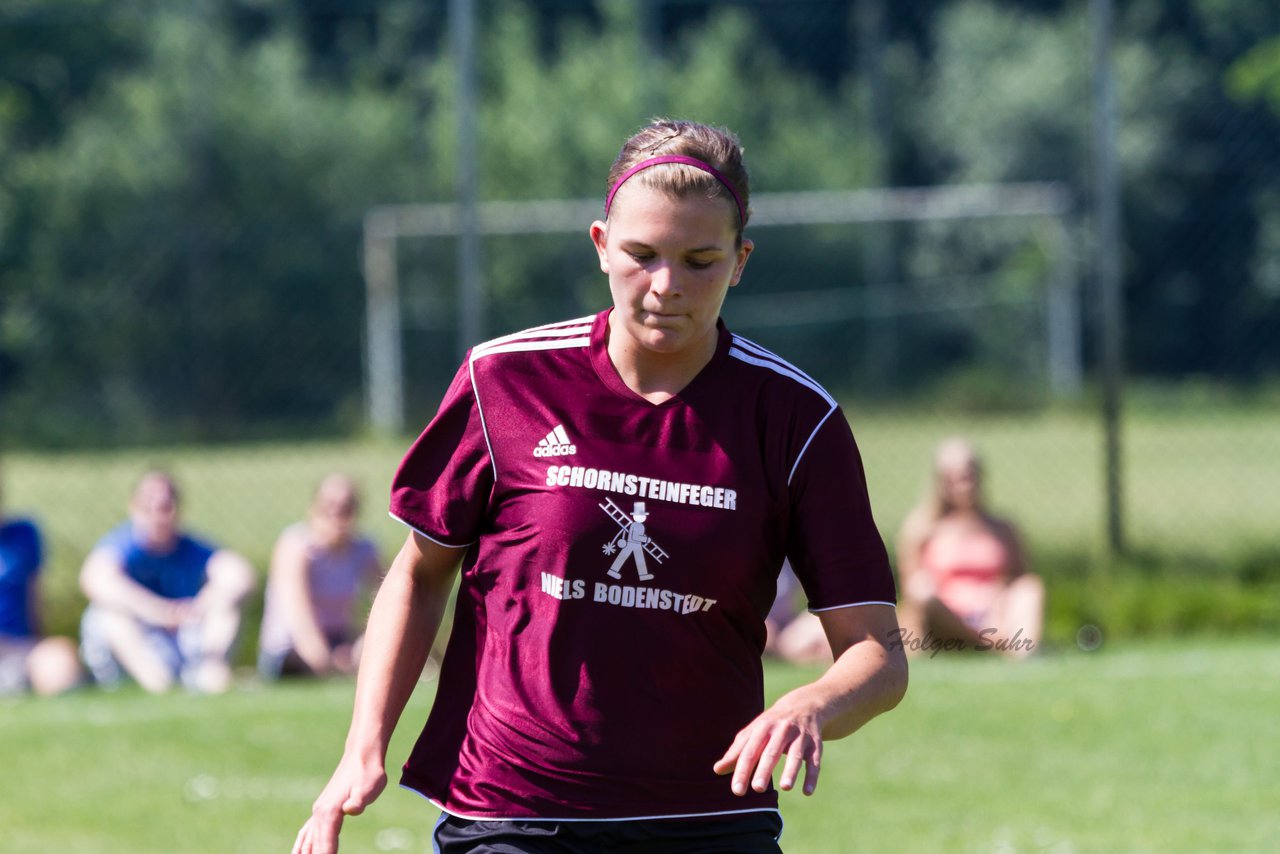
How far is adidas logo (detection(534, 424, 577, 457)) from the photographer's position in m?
2.69

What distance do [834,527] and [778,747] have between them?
1.50 feet

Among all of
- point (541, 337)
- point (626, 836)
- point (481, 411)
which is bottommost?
point (626, 836)

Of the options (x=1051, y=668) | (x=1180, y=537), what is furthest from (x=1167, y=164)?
(x=1051, y=668)

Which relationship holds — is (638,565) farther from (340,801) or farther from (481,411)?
(340,801)

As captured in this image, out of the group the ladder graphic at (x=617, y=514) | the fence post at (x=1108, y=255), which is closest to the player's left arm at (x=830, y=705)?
the ladder graphic at (x=617, y=514)

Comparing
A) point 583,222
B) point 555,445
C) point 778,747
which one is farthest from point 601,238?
point 583,222

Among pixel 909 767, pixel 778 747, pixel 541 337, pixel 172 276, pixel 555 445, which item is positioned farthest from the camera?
pixel 172 276

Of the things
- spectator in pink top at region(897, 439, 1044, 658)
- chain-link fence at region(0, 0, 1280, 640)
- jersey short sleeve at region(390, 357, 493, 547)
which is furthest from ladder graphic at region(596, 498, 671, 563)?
chain-link fence at region(0, 0, 1280, 640)

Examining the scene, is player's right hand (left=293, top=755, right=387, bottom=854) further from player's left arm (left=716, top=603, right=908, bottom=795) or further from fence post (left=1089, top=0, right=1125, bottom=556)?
fence post (left=1089, top=0, right=1125, bottom=556)

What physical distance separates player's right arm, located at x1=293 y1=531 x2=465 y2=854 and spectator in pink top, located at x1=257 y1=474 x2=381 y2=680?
598cm

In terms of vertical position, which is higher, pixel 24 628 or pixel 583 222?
pixel 583 222

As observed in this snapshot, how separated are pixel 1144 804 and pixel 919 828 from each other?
2.81 feet

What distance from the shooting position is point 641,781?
2631 mm

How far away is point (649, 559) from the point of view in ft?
8.60
